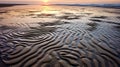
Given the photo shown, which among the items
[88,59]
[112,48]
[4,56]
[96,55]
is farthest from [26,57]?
[112,48]

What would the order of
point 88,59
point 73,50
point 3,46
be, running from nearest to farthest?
point 88,59 < point 73,50 < point 3,46

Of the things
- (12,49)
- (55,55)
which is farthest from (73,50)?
(12,49)

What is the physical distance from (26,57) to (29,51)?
514 mm

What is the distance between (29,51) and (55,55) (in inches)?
43.0

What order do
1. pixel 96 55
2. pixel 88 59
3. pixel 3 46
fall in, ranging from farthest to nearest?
pixel 3 46, pixel 96 55, pixel 88 59

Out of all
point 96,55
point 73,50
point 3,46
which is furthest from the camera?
point 3,46

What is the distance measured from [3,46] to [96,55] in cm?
401

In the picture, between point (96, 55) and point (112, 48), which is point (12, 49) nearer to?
point (96, 55)

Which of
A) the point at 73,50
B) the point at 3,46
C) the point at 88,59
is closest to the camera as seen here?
the point at 88,59

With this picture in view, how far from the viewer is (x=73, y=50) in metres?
5.20

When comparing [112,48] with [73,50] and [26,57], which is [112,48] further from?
[26,57]

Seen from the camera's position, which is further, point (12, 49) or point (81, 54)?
point (12, 49)

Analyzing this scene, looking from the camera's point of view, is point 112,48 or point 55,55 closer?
point 55,55

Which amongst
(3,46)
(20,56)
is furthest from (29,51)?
(3,46)
